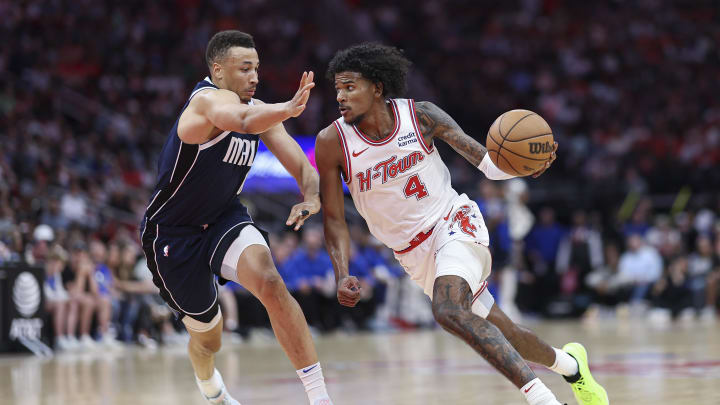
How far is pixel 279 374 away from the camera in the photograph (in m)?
9.14

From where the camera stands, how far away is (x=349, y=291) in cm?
507

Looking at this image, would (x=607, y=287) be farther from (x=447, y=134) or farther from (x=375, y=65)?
(x=375, y=65)

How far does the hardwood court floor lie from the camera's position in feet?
22.2

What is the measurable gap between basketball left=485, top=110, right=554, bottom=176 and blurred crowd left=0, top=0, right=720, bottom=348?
8933 mm

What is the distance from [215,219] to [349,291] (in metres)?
1.21

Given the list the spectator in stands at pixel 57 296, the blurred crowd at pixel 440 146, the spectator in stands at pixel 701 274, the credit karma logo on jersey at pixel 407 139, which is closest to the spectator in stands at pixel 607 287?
the blurred crowd at pixel 440 146

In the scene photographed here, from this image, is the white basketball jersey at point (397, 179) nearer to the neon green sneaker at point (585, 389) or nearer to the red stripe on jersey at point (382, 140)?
the red stripe on jersey at point (382, 140)

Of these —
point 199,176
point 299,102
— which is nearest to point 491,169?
point 299,102

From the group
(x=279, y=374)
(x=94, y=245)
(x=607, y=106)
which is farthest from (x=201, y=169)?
(x=607, y=106)

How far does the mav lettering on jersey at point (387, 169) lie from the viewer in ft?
18.2

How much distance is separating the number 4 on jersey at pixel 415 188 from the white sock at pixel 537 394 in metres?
1.35

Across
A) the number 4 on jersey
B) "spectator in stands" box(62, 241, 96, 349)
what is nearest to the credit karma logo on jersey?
the number 4 on jersey

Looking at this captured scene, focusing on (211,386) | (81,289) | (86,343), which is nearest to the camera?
(211,386)

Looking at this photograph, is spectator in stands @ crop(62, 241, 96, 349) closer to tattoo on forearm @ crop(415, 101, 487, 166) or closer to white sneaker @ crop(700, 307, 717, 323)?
tattoo on forearm @ crop(415, 101, 487, 166)
